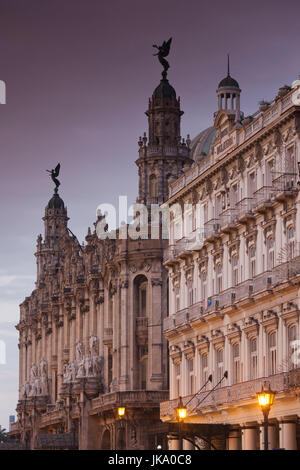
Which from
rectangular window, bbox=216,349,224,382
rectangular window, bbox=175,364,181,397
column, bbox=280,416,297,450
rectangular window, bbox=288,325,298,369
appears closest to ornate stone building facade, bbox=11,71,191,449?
rectangular window, bbox=175,364,181,397

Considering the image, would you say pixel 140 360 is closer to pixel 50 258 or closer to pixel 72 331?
pixel 72 331

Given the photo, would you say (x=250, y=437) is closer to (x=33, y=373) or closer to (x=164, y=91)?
(x=164, y=91)

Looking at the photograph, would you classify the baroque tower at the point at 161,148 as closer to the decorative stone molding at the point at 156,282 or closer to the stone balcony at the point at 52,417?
the decorative stone molding at the point at 156,282

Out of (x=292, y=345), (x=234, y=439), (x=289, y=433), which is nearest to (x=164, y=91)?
(x=234, y=439)

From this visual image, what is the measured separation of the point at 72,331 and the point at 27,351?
76.4ft

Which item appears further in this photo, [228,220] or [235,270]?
[228,220]

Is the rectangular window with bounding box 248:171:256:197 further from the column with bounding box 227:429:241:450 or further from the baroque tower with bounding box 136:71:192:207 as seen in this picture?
the baroque tower with bounding box 136:71:192:207

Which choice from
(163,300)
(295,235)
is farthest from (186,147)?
(295,235)

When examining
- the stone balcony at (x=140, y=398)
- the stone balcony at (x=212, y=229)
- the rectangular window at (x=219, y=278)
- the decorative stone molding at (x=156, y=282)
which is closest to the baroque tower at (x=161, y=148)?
the decorative stone molding at (x=156, y=282)

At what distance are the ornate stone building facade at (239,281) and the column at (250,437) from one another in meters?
0.10

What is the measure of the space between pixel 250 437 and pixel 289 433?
17.5ft

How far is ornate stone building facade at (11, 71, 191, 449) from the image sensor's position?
3821 inches

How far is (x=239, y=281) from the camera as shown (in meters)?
71.8

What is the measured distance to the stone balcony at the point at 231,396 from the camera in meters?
63.1
